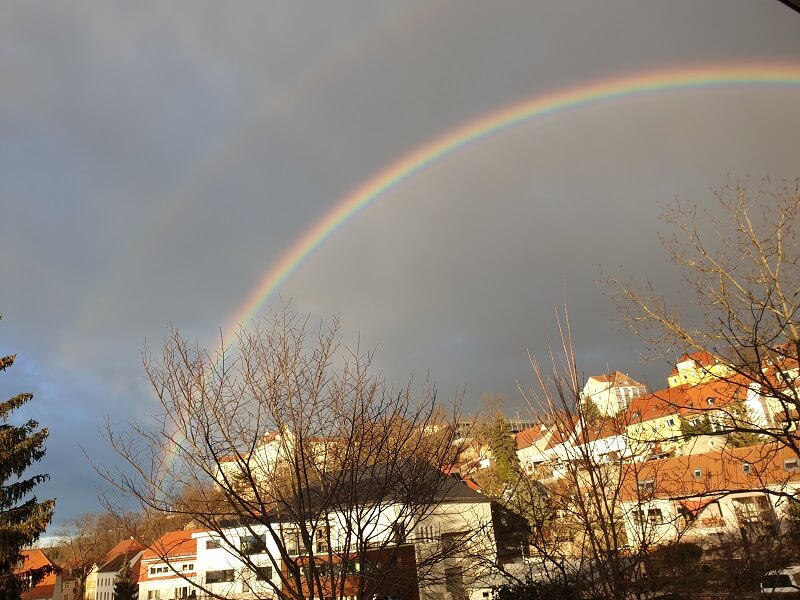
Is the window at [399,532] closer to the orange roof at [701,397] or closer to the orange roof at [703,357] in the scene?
the orange roof at [701,397]

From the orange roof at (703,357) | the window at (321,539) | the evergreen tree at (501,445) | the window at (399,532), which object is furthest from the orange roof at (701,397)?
the evergreen tree at (501,445)

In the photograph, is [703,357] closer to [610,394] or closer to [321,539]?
[610,394]

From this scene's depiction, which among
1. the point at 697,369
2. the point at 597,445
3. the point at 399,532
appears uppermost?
the point at 697,369

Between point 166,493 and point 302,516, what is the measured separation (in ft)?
4.53

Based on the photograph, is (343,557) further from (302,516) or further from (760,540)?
(760,540)

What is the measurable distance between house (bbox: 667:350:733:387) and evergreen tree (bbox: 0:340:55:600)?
17526mm

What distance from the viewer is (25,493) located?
16.4 meters

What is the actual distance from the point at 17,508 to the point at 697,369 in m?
18.4

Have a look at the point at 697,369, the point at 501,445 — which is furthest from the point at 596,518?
the point at 501,445

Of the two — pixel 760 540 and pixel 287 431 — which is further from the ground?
pixel 287 431

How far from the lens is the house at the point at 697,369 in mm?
6659

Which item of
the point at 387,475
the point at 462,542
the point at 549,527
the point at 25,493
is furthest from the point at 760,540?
the point at 25,493

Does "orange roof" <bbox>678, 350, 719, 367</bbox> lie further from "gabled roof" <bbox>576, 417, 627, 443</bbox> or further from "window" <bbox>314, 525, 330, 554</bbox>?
"window" <bbox>314, 525, 330, 554</bbox>

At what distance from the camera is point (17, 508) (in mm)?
16125
